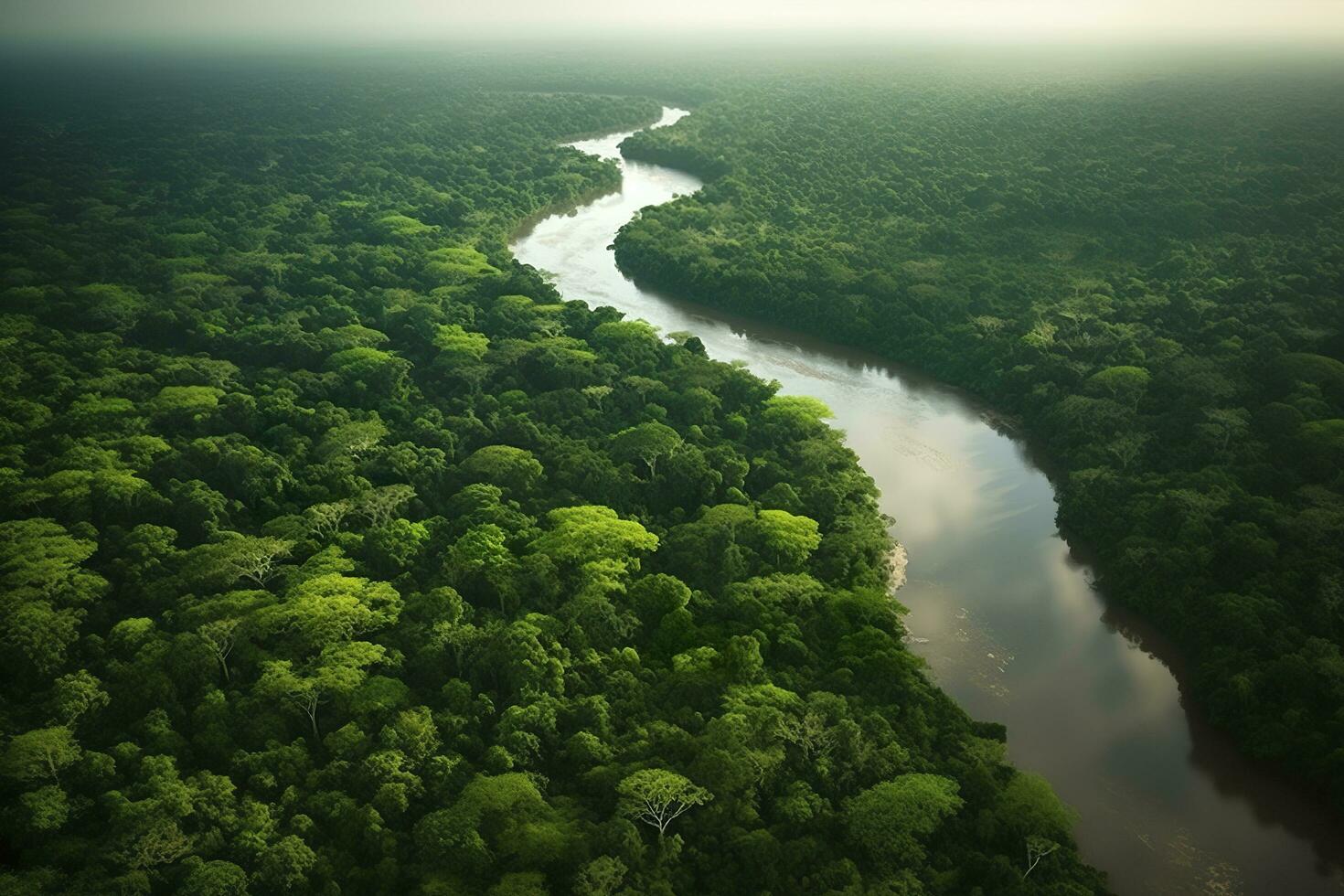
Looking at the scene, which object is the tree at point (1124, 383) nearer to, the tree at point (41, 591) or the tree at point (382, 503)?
the tree at point (382, 503)

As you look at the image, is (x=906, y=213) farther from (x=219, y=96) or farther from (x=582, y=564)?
(x=219, y=96)

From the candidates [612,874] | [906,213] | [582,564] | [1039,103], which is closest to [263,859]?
[612,874]

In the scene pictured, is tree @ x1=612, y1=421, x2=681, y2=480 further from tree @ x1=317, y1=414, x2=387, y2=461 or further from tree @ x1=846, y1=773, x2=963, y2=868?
tree @ x1=846, y1=773, x2=963, y2=868

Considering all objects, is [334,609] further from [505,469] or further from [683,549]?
[683,549]

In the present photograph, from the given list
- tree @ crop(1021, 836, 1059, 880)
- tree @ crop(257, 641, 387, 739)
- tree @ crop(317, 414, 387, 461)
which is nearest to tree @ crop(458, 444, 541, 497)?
tree @ crop(317, 414, 387, 461)

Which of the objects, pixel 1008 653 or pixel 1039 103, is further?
pixel 1039 103

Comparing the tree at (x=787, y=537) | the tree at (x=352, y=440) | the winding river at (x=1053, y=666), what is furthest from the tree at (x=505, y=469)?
the winding river at (x=1053, y=666)
